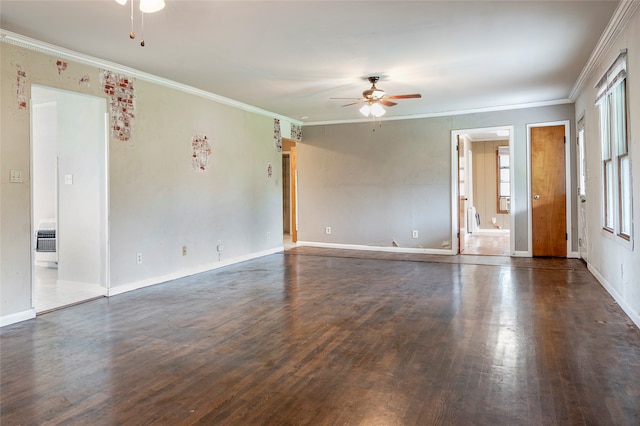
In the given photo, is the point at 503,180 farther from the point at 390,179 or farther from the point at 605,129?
the point at 605,129

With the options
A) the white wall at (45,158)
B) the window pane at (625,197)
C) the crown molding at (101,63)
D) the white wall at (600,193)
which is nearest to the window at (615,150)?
the window pane at (625,197)

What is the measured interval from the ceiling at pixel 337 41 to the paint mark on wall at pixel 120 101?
0.24 m

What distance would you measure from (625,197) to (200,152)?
498 centimetres

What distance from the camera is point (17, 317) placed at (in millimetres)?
3756

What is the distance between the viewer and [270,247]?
24.9 feet

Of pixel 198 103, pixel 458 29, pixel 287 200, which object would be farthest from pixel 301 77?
pixel 287 200

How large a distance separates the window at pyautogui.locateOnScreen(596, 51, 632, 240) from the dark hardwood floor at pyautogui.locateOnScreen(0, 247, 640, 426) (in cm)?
84

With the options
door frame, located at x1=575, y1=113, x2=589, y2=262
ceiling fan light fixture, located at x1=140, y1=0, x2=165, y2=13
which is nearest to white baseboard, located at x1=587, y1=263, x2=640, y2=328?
door frame, located at x1=575, y1=113, x2=589, y2=262

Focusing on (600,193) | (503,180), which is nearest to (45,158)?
(600,193)

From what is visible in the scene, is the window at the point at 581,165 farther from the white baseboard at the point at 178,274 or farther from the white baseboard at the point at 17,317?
the white baseboard at the point at 17,317

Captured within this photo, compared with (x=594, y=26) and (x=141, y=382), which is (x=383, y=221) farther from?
(x=141, y=382)

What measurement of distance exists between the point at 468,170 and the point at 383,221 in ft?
12.0

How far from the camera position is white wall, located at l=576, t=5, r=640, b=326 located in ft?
10.9

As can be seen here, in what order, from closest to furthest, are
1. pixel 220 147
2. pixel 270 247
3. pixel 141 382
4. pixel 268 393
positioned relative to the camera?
pixel 268 393, pixel 141 382, pixel 220 147, pixel 270 247
